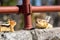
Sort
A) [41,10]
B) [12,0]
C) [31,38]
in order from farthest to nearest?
[12,0] → [41,10] → [31,38]

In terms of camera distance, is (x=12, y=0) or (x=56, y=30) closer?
(x=56, y=30)

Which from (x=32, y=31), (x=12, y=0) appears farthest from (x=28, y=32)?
(x=12, y=0)

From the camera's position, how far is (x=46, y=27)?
2369 millimetres

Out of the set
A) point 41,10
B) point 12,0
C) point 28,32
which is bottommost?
point 12,0

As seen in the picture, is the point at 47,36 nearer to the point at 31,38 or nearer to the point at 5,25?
the point at 31,38

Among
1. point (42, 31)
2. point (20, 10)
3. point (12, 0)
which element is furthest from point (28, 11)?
point (12, 0)

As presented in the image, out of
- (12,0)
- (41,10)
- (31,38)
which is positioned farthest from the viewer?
(12,0)

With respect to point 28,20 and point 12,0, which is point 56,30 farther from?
point 12,0

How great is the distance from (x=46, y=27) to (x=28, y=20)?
0.65ft

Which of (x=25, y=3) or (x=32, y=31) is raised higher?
(x=25, y=3)

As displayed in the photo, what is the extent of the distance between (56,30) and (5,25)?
0.46 meters

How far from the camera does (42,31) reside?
7.28ft

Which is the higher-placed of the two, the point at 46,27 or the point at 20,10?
the point at 20,10

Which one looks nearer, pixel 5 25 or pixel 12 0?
pixel 5 25
